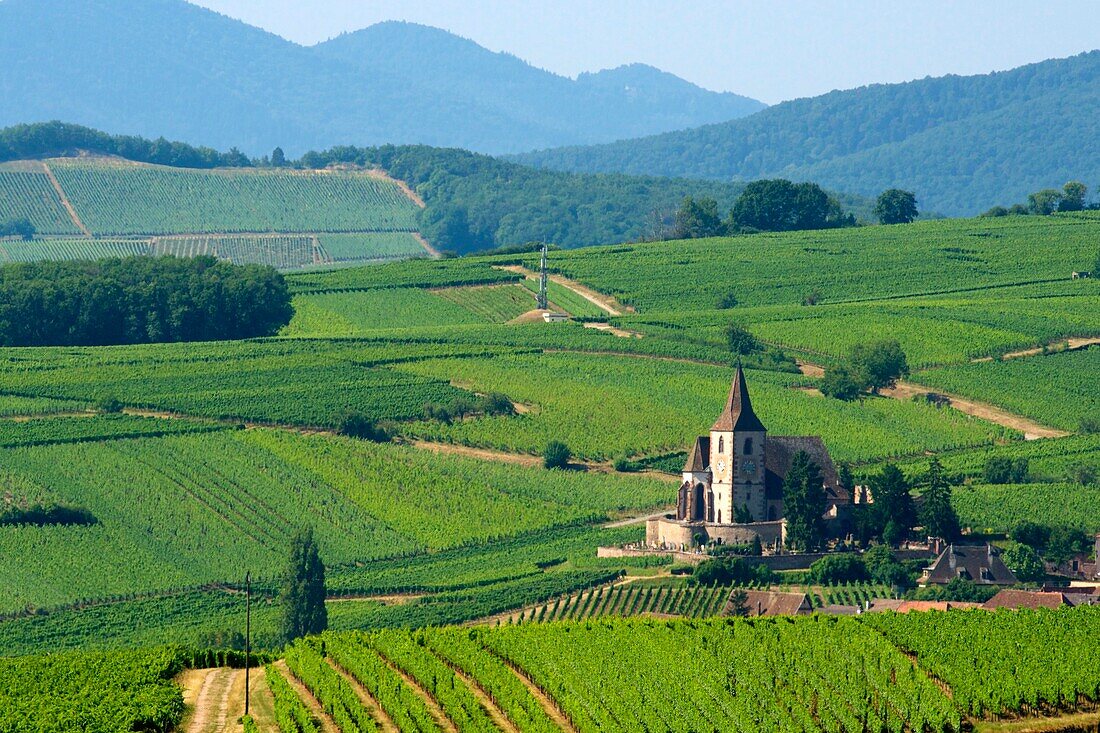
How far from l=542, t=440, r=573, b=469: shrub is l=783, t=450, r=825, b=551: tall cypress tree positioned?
709 inches

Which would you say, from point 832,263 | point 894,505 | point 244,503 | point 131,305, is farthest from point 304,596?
point 832,263

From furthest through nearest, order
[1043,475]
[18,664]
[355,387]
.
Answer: [355,387] → [1043,475] → [18,664]

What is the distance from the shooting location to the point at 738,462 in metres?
108

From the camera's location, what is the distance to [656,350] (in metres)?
144

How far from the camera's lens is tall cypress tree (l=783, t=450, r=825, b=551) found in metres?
102

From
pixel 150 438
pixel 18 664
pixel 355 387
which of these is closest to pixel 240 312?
pixel 355 387

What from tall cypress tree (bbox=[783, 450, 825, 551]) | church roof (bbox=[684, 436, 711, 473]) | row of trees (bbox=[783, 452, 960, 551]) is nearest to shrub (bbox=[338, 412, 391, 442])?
church roof (bbox=[684, 436, 711, 473])

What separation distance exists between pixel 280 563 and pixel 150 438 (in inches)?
792

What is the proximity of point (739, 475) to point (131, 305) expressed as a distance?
5984cm

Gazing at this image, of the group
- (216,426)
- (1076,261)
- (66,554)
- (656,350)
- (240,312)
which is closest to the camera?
(66,554)

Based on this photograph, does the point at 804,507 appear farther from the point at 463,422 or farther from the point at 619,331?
the point at 619,331

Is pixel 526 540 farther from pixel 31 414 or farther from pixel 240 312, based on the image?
pixel 240 312

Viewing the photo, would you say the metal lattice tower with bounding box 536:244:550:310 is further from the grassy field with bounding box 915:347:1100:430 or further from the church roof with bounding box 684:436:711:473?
the church roof with bounding box 684:436:711:473

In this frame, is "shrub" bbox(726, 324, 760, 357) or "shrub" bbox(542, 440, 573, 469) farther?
"shrub" bbox(726, 324, 760, 357)
